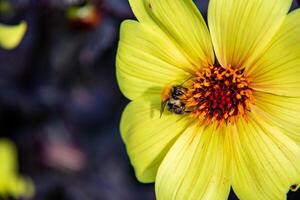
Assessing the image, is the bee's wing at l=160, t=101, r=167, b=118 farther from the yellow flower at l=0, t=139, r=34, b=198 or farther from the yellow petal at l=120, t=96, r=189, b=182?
the yellow flower at l=0, t=139, r=34, b=198

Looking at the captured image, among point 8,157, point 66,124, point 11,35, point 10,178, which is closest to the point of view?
point 11,35

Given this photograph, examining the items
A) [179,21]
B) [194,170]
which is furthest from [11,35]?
[194,170]

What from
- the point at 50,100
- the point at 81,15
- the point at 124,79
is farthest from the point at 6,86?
the point at 124,79

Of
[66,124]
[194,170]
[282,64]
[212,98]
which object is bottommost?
[66,124]

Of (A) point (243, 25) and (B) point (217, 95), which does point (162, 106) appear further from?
(A) point (243, 25)

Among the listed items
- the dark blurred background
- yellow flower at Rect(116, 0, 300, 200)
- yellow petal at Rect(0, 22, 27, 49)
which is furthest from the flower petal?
the dark blurred background

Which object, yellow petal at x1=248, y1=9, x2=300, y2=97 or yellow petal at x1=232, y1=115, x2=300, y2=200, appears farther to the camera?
yellow petal at x1=232, y1=115, x2=300, y2=200
